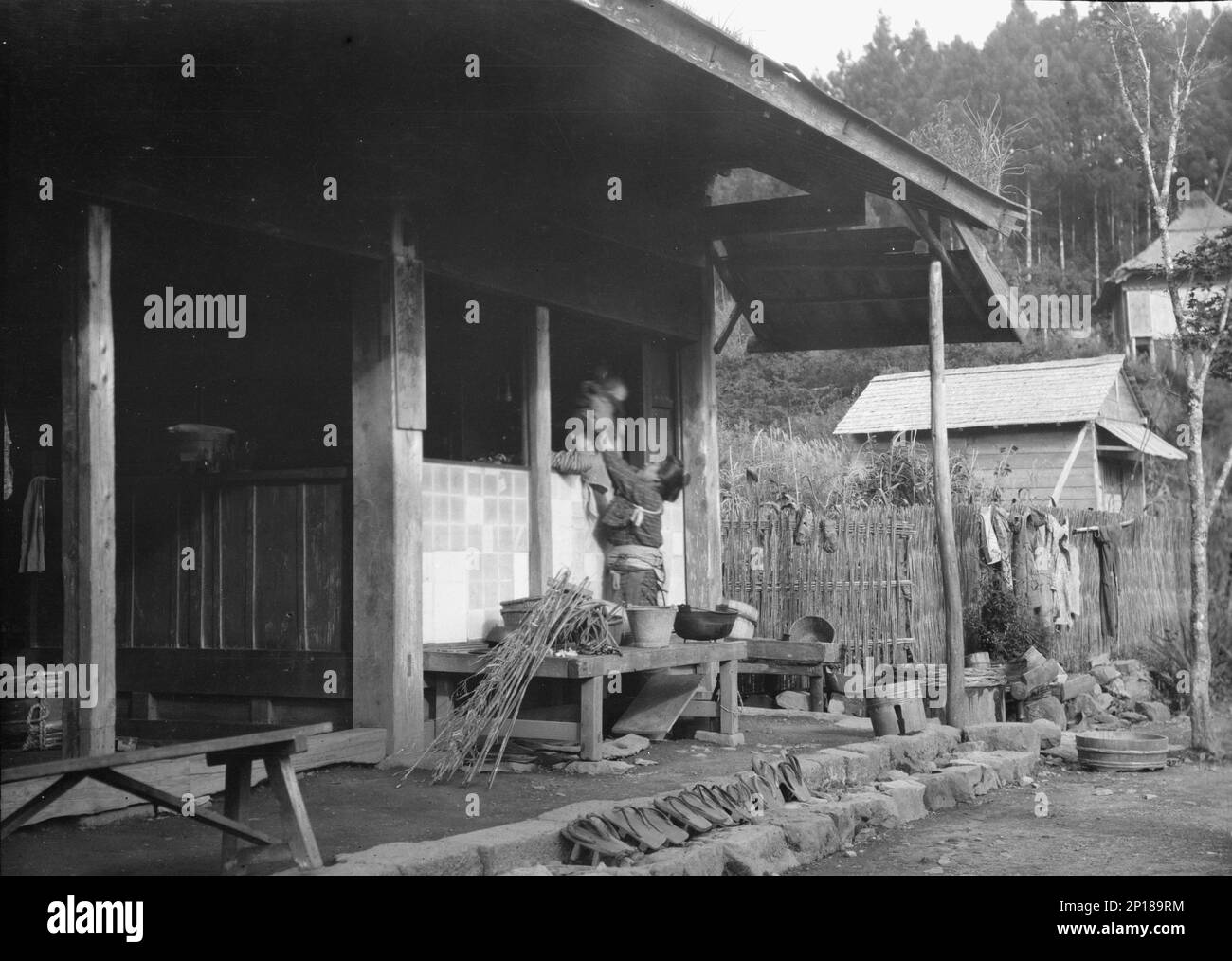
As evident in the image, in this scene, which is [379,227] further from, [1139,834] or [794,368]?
[794,368]

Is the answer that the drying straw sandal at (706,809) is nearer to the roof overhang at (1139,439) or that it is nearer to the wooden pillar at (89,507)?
the wooden pillar at (89,507)

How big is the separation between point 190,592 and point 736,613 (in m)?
3.99

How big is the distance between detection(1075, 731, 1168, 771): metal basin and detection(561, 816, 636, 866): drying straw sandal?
644cm

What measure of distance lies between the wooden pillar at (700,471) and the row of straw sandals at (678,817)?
389 centimetres

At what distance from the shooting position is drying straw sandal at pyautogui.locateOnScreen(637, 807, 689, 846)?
6328 mm

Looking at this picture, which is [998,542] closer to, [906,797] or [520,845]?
[906,797]

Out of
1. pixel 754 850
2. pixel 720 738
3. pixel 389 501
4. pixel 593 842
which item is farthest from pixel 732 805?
pixel 389 501

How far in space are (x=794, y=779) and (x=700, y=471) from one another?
4363mm

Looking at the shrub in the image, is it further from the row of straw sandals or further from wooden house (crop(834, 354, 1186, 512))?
wooden house (crop(834, 354, 1186, 512))

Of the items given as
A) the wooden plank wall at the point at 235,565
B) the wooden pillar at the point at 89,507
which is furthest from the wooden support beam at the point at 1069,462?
the wooden pillar at the point at 89,507

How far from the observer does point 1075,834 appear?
8.22m

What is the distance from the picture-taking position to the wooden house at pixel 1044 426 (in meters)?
25.6

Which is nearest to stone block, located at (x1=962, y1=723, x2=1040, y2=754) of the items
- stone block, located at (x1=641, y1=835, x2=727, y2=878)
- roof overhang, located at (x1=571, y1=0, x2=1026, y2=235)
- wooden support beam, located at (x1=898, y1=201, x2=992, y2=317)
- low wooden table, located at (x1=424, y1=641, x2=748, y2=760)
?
low wooden table, located at (x1=424, y1=641, x2=748, y2=760)
